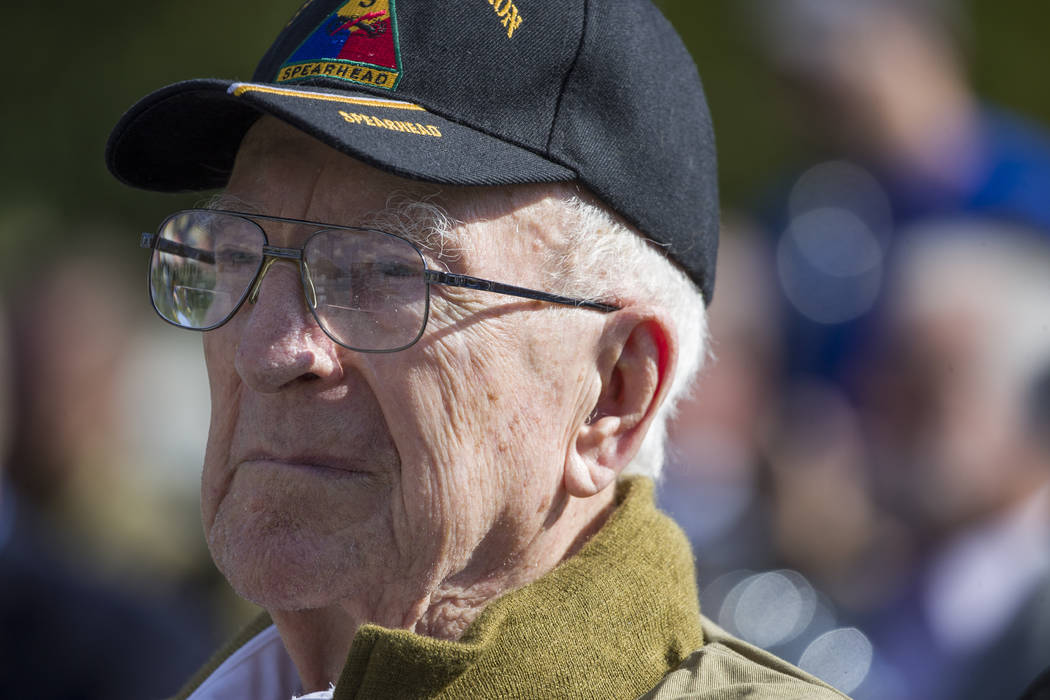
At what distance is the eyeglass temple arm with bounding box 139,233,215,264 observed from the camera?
2111mm

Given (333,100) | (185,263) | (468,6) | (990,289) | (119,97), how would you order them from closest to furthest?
1. (333,100)
2. (468,6)
3. (185,263)
4. (990,289)
5. (119,97)

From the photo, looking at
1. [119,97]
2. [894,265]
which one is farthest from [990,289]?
[119,97]

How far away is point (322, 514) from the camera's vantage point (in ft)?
6.27

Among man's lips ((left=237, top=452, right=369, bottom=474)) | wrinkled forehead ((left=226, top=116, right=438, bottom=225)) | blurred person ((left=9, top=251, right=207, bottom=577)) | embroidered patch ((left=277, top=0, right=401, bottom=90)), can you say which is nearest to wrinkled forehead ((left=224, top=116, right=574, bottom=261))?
wrinkled forehead ((left=226, top=116, right=438, bottom=225))

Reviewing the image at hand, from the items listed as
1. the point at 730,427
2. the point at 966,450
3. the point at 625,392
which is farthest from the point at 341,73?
the point at 730,427

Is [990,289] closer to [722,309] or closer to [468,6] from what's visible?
[722,309]

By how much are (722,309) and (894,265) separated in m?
0.74

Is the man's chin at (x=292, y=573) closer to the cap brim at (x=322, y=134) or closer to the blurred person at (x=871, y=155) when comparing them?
the cap brim at (x=322, y=134)

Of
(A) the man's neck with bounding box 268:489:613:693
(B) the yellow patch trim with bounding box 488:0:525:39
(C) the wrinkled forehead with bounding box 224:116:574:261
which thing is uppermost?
(B) the yellow patch trim with bounding box 488:0:525:39

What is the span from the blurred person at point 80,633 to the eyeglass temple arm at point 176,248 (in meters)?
1.76

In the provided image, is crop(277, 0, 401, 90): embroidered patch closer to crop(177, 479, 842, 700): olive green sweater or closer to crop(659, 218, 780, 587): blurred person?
crop(177, 479, 842, 700): olive green sweater

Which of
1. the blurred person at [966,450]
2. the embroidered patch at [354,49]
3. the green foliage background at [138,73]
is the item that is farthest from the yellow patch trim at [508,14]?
the green foliage background at [138,73]

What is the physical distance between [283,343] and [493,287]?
36 cm

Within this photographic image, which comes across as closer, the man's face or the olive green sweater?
the olive green sweater
